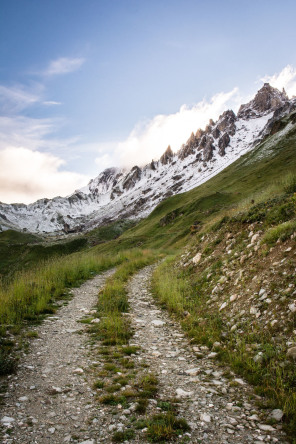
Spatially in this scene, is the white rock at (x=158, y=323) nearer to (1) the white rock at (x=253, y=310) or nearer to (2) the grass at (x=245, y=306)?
(2) the grass at (x=245, y=306)

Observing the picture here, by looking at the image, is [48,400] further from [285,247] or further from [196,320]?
[285,247]

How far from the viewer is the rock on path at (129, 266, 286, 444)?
4453 millimetres

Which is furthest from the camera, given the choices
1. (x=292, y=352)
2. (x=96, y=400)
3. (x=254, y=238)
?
(x=254, y=238)

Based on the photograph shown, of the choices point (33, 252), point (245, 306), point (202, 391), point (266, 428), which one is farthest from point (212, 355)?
point (33, 252)

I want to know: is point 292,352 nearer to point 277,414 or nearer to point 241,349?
point 241,349

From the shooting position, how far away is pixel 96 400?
5445 mm

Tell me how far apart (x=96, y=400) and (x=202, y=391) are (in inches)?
95.4

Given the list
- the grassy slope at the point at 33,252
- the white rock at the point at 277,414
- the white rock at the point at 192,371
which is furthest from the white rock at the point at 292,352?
the grassy slope at the point at 33,252

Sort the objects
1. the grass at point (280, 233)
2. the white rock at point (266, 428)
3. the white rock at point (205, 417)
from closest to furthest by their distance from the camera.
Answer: the white rock at point (266, 428) → the white rock at point (205, 417) → the grass at point (280, 233)

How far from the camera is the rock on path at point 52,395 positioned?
175 inches

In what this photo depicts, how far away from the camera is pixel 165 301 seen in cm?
1406

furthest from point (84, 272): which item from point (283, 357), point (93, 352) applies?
point (283, 357)

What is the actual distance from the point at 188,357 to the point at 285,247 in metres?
5.63

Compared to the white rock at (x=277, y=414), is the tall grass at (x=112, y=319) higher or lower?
higher
